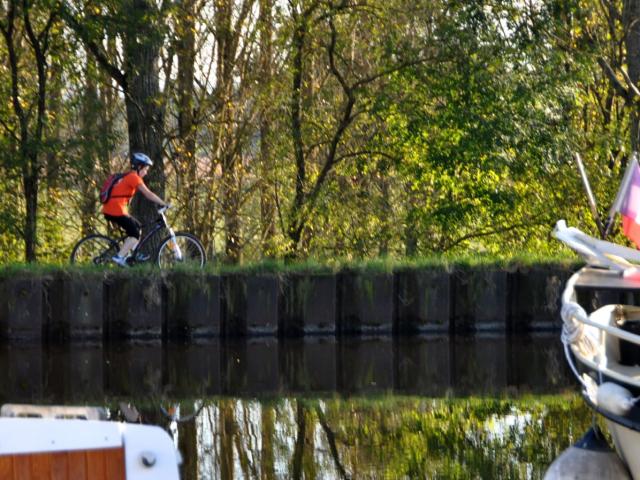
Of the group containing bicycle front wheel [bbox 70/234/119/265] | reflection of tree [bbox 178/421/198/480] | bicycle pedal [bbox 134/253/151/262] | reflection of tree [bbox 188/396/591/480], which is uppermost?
bicycle front wheel [bbox 70/234/119/265]

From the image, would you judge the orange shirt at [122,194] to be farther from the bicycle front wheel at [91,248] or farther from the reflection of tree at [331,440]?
the reflection of tree at [331,440]

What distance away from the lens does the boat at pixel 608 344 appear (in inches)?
335

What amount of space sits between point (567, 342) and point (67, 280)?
794cm

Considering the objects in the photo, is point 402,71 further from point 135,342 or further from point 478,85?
point 135,342

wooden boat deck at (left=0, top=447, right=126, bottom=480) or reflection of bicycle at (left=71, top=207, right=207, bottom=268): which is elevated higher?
reflection of bicycle at (left=71, top=207, right=207, bottom=268)

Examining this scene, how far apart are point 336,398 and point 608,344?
2.92 meters

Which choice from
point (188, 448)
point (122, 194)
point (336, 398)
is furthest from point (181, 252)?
point (188, 448)

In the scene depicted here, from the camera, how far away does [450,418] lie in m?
11.1

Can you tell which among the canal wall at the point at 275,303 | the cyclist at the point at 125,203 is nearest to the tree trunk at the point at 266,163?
the cyclist at the point at 125,203

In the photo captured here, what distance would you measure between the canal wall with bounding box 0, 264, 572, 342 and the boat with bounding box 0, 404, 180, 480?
1037 cm

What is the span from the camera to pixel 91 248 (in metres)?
18.9

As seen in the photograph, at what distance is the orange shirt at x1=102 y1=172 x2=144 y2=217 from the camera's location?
1786 centimetres

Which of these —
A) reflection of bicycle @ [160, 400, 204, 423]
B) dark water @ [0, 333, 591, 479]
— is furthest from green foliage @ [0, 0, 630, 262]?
reflection of bicycle @ [160, 400, 204, 423]

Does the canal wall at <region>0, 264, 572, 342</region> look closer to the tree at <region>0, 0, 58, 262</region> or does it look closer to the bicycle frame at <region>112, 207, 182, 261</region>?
the bicycle frame at <region>112, 207, 182, 261</region>
